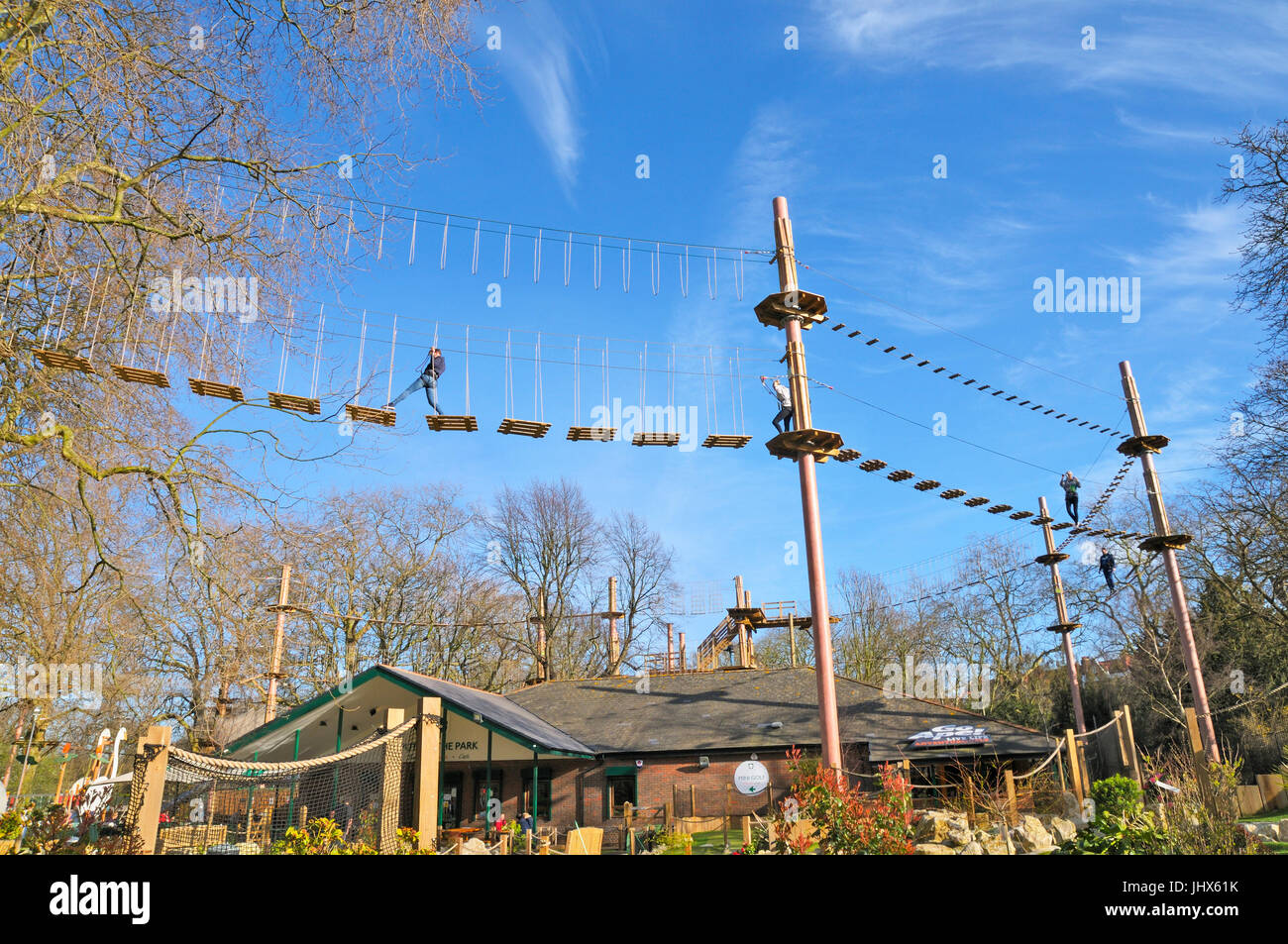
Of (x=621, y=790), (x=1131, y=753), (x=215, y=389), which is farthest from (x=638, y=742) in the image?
(x=215, y=389)

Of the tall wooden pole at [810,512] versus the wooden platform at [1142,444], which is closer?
the tall wooden pole at [810,512]

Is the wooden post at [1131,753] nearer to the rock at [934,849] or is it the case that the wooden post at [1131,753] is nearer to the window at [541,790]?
the rock at [934,849]

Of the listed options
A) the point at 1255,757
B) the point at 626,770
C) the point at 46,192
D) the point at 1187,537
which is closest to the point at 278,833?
the point at 626,770

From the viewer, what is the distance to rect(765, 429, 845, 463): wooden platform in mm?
14461

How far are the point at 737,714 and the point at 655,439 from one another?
607 inches

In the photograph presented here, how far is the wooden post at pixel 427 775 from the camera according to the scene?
953cm

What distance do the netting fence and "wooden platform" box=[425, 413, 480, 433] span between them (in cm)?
504

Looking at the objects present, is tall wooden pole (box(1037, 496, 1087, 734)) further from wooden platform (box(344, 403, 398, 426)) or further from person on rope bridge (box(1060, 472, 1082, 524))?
wooden platform (box(344, 403, 398, 426))

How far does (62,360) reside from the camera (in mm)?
9836

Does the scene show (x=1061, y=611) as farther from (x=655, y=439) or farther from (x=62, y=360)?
(x=62, y=360)

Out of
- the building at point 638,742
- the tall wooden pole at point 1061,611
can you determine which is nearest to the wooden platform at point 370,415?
the building at point 638,742

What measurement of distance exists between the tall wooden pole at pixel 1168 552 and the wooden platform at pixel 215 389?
18.3 m
